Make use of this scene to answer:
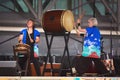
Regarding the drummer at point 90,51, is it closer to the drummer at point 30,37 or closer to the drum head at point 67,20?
the drum head at point 67,20

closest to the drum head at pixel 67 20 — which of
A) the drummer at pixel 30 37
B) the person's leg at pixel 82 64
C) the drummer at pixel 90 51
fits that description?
the drummer at pixel 90 51

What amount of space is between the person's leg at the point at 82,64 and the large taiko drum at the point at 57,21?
2.42ft

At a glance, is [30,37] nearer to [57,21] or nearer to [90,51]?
[57,21]

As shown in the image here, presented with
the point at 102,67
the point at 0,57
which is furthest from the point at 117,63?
the point at 0,57

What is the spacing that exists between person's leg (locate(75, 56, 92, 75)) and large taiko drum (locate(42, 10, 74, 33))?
2.42 feet

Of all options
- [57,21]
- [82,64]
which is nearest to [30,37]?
[57,21]

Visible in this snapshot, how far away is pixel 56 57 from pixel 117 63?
194 cm

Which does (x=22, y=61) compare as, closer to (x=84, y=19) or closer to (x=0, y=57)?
(x=0, y=57)

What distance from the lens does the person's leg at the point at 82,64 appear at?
6.92m

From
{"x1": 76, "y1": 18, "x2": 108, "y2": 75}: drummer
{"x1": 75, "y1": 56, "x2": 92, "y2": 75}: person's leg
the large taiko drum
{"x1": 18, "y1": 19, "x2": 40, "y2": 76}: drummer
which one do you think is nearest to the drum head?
the large taiko drum

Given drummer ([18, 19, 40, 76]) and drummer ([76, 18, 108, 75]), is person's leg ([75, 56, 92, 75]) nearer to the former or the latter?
drummer ([76, 18, 108, 75])

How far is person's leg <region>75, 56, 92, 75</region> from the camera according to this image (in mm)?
6922

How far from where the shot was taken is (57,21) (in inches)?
253

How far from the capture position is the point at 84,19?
1001 centimetres
